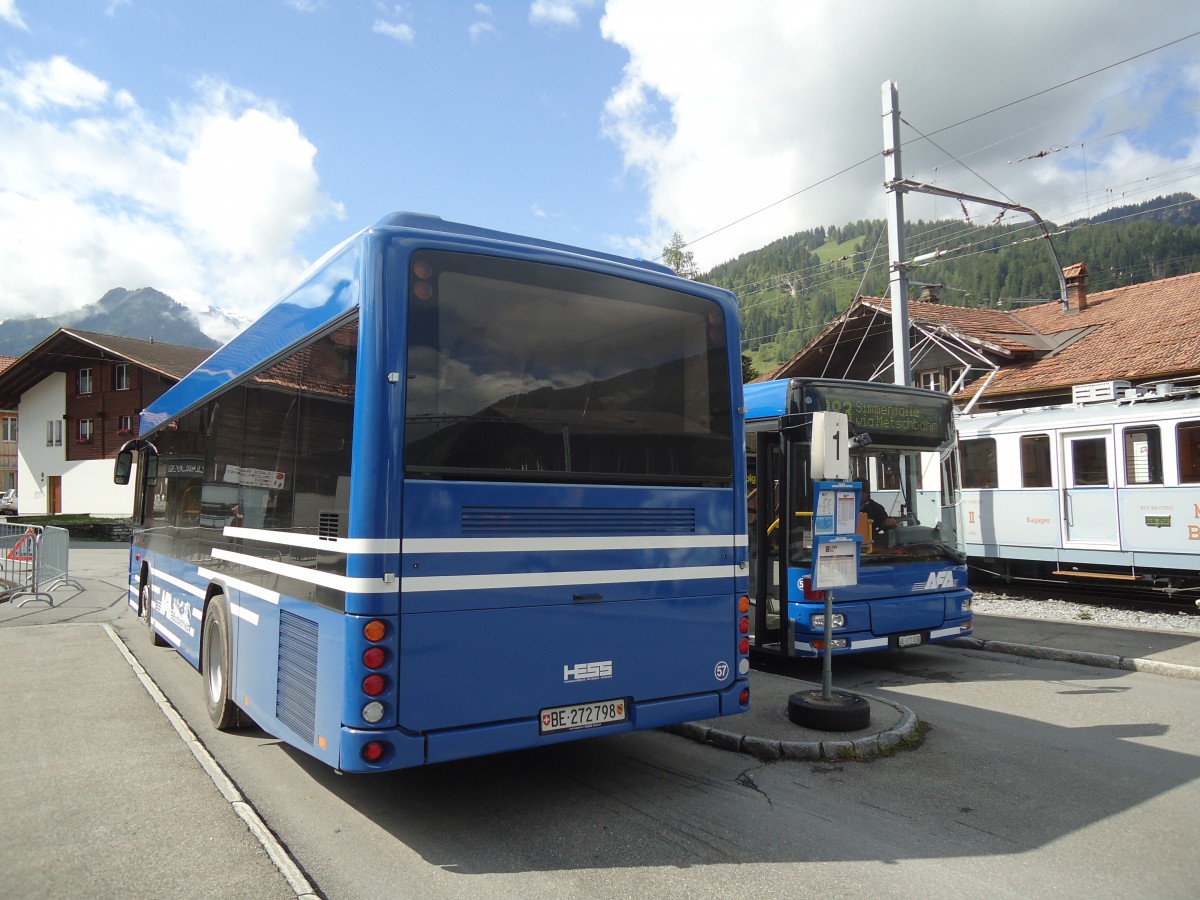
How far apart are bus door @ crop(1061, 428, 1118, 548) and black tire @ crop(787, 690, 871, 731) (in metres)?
9.38

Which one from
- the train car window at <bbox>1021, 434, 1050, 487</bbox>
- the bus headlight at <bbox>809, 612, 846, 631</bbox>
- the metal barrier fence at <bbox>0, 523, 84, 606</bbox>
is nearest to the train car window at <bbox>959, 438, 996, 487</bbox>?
the train car window at <bbox>1021, 434, 1050, 487</bbox>

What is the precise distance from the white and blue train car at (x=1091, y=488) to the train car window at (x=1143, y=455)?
0.02 meters

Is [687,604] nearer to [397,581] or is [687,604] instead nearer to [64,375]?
[397,581]

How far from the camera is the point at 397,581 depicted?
428cm

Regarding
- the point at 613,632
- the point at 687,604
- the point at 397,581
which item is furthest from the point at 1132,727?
the point at 397,581

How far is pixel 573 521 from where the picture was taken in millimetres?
4902

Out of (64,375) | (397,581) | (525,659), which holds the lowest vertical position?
(525,659)

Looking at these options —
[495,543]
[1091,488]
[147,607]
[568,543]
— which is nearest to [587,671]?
[568,543]

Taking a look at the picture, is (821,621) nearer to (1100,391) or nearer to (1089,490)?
(1089,490)

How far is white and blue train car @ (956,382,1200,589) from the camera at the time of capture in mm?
13039

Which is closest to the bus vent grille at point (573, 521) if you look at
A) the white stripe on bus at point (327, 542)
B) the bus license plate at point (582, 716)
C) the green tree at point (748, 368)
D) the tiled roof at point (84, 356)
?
the white stripe on bus at point (327, 542)

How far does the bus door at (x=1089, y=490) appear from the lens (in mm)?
13938

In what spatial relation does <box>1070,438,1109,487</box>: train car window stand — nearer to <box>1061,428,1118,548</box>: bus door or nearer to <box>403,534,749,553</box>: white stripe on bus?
<box>1061,428,1118,548</box>: bus door

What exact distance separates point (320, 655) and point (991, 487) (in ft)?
46.8
